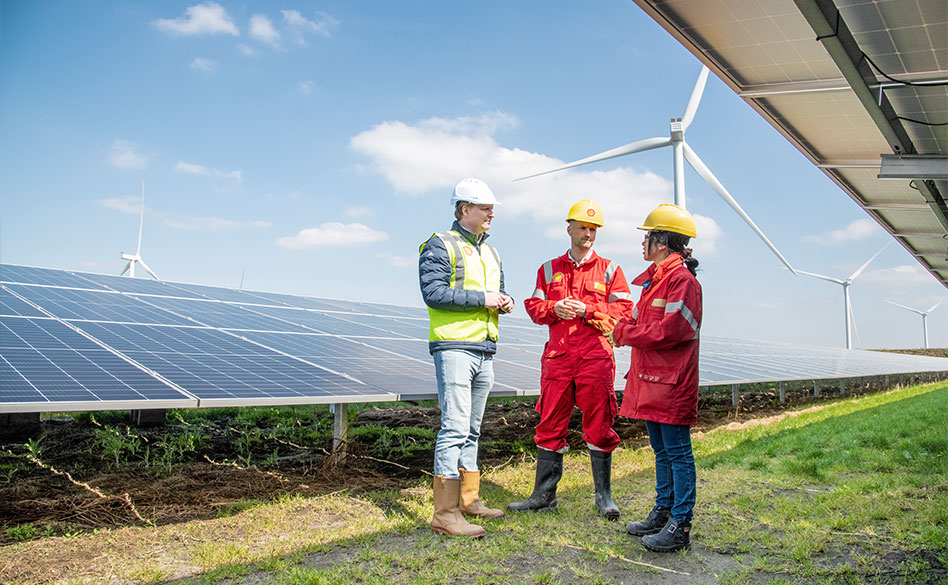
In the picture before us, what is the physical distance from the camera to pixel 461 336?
478 cm

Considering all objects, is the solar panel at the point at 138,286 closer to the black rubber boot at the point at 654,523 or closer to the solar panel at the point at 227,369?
the solar panel at the point at 227,369

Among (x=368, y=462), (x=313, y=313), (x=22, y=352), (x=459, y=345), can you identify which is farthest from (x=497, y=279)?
(x=313, y=313)

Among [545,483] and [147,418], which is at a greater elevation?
[545,483]

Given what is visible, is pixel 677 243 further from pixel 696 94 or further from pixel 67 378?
pixel 696 94

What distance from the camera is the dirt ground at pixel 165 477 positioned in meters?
5.00

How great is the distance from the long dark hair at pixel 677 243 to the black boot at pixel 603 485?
1.59 metres

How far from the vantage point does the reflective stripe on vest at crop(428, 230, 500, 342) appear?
15.7ft

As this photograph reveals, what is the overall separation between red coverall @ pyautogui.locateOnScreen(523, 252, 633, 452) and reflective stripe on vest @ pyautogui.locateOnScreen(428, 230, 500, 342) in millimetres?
397

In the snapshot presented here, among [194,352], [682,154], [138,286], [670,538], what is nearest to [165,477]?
[194,352]

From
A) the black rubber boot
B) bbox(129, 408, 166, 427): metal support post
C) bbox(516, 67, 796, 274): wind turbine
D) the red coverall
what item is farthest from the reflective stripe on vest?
bbox(516, 67, 796, 274): wind turbine

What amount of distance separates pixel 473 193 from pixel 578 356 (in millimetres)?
1472

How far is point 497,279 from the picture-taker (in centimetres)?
518

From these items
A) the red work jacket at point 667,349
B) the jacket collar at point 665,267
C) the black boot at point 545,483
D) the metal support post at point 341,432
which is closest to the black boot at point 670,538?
the red work jacket at point 667,349

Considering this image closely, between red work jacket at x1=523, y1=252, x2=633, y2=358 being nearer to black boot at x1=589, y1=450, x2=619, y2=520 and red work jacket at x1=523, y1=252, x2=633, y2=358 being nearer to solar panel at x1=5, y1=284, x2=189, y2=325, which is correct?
black boot at x1=589, y1=450, x2=619, y2=520
